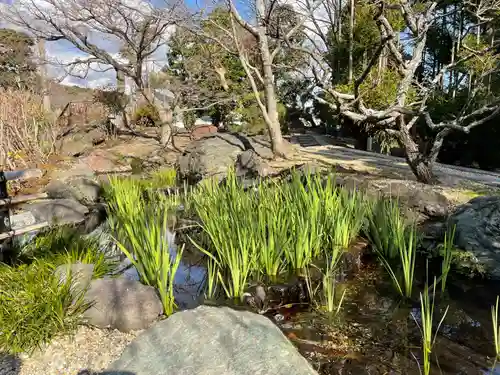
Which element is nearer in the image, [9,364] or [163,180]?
[9,364]

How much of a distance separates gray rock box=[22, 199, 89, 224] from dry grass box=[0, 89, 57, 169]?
2.38 m

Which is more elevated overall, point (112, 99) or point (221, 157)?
point (112, 99)

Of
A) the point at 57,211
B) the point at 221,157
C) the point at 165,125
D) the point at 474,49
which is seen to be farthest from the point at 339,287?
the point at 165,125

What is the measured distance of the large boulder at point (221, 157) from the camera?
7.61m

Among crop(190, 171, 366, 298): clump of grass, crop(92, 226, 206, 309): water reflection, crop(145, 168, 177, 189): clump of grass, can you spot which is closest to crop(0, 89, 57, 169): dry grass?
crop(145, 168, 177, 189): clump of grass

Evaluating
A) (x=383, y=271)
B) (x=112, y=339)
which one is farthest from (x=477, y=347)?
(x=112, y=339)

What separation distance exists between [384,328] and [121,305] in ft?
5.16

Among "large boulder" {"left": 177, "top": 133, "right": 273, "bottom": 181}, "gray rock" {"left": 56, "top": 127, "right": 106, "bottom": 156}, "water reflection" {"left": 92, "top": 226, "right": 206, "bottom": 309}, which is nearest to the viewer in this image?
"water reflection" {"left": 92, "top": 226, "right": 206, "bottom": 309}

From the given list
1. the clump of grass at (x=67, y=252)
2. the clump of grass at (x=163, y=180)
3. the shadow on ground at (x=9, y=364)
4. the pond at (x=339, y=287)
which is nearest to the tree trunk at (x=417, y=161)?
the pond at (x=339, y=287)

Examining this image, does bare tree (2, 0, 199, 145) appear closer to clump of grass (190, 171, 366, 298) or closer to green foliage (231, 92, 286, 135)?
green foliage (231, 92, 286, 135)

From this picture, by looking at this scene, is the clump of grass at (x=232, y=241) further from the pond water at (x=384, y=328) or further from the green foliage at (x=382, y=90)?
the green foliage at (x=382, y=90)

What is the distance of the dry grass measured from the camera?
7.27m

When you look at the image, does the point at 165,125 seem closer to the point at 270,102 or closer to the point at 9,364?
the point at 270,102

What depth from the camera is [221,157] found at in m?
8.03
